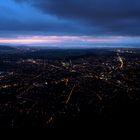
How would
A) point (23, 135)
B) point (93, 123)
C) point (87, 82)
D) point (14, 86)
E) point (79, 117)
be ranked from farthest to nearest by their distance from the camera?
point (87, 82) < point (14, 86) < point (79, 117) < point (93, 123) < point (23, 135)

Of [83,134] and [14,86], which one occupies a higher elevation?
[83,134]

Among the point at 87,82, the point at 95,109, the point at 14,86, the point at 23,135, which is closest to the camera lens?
the point at 23,135

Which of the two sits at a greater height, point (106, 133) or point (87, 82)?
point (106, 133)

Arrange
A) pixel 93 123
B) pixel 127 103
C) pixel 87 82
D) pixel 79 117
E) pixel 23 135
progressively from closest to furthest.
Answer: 1. pixel 23 135
2. pixel 93 123
3. pixel 79 117
4. pixel 127 103
5. pixel 87 82

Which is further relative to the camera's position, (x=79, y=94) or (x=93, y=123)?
(x=79, y=94)

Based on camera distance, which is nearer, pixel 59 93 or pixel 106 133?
pixel 106 133

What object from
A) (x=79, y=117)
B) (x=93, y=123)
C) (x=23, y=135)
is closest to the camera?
(x=23, y=135)

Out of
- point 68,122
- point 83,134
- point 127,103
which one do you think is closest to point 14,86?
point 127,103

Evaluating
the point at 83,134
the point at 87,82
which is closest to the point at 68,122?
the point at 83,134

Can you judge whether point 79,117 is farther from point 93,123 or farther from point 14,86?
point 14,86

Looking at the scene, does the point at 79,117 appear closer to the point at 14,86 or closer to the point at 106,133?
the point at 106,133
